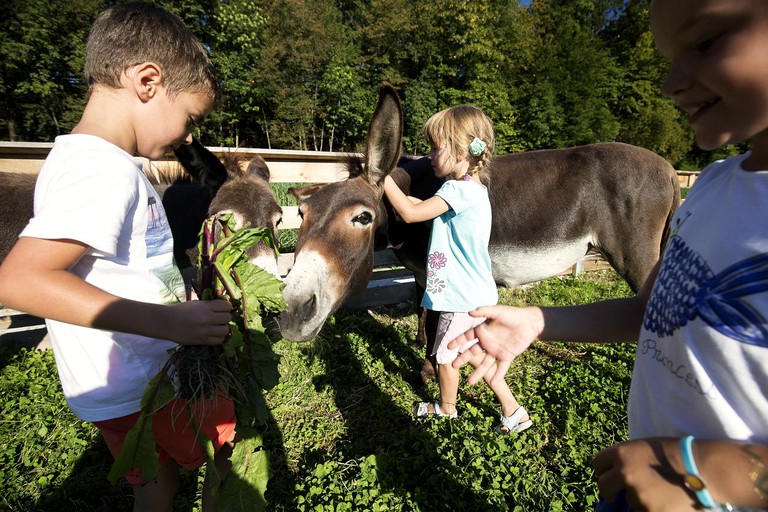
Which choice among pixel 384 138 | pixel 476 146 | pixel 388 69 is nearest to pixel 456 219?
pixel 476 146

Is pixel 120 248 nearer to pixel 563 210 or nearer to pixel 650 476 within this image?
pixel 650 476

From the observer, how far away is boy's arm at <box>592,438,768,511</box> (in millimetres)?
653

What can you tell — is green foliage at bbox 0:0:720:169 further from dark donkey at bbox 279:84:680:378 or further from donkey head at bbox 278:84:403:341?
donkey head at bbox 278:84:403:341

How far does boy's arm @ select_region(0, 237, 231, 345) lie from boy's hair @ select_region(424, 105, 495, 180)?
2.09 m

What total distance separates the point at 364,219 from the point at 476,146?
3.20 ft

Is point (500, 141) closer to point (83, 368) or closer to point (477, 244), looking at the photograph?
point (477, 244)

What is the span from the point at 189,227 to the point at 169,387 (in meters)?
2.32

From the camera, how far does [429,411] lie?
3115 millimetres

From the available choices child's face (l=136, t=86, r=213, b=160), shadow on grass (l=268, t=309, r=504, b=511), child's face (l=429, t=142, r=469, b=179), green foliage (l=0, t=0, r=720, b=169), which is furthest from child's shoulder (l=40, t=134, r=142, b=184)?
green foliage (l=0, t=0, r=720, b=169)

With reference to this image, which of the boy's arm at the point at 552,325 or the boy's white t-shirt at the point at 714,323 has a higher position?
the boy's white t-shirt at the point at 714,323

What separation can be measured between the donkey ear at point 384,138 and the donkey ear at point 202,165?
1560 millimetres

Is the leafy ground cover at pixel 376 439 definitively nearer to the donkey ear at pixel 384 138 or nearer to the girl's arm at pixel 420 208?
the girl's arm at pixel 420 208

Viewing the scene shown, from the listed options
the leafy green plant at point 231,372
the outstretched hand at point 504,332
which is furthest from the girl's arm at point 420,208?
the outstretched hand at point 504,332

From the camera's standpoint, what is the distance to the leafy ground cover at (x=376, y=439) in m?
2.30
